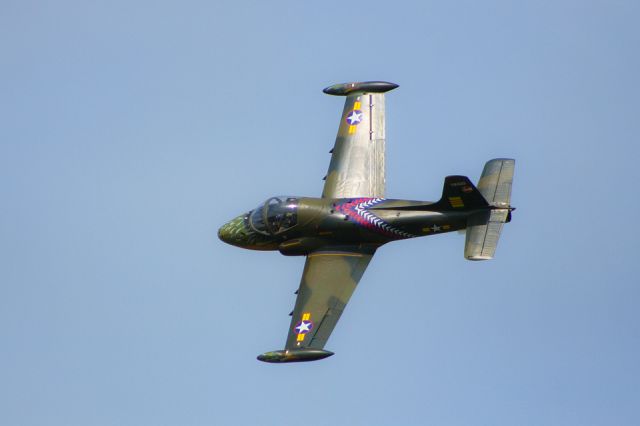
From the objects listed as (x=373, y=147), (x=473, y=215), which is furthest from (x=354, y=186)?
(x=473, y=215)

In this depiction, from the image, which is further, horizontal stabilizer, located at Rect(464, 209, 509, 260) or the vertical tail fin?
the vertical tail fin

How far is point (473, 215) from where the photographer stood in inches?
2343

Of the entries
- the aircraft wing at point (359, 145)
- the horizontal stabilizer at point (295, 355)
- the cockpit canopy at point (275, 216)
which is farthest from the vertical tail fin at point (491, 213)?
the cockpit canopy at point (275, 216)

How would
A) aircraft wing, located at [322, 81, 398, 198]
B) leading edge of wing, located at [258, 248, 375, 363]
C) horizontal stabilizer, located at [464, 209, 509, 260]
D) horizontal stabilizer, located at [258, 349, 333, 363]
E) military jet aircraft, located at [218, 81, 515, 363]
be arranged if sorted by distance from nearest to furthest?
horizontal stabilizer, located at [258, 349, 333, 363]
leading edge of wing, located at [258, 248, 375, 363]
horizontal stabilizer, located at [464, 209, 509, 260]
military jet aircraft, located at [218, 81, 515, 363]
aircraft wing, located at [322, 81, 398, 198]

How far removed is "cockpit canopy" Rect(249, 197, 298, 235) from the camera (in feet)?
204

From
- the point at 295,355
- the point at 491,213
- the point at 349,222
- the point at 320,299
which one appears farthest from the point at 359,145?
the point at 295,355

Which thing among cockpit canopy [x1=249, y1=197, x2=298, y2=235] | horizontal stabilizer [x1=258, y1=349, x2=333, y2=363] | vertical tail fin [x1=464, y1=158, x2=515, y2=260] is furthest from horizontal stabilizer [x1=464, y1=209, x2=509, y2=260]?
cockpit canopy [x1=249, y1=197, x2=298, y2=235]

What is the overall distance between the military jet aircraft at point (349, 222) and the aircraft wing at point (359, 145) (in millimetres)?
39

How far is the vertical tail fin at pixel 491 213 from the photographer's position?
58406mm

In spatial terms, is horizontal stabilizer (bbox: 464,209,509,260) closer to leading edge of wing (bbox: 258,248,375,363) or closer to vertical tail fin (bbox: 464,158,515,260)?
vertical tail fin (bbox: 464,158,515,260)

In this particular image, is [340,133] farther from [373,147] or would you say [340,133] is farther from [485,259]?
[485,259]

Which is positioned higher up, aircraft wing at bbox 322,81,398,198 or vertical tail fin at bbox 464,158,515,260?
aircraft wing at bbox 322,81,398,198

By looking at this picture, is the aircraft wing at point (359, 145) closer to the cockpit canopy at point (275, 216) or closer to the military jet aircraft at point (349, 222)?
the military jet aircraft at point (349, 222)

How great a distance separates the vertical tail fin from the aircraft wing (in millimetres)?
5051
